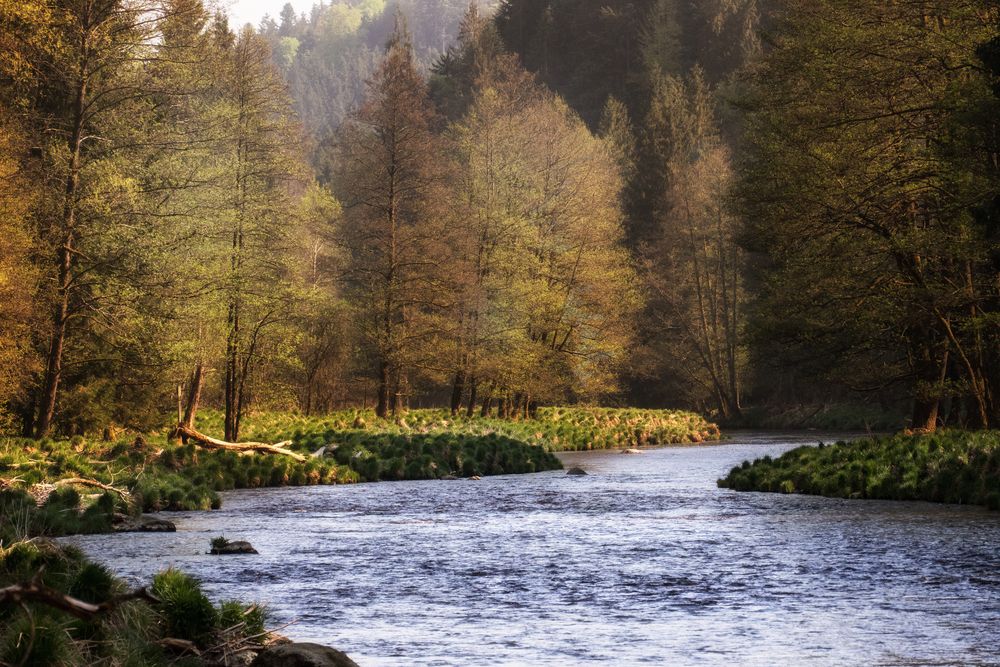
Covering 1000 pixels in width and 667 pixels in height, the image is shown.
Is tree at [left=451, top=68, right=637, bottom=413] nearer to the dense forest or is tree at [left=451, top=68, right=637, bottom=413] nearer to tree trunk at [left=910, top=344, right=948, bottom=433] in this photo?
the dense forest

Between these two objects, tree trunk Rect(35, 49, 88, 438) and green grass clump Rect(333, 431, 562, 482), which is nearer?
tree trunk Rect(35, 49, 88, 438)

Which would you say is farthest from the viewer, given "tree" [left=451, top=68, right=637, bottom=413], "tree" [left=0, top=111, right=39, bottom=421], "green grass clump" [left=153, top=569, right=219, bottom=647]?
"tree" [left=451, top=68, right=637, bottom=413]

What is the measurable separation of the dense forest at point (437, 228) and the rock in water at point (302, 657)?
52.0 ft

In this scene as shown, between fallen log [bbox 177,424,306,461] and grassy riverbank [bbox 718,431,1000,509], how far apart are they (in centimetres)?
888

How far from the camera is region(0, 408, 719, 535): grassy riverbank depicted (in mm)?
17297

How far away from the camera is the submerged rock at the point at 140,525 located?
15.4 m

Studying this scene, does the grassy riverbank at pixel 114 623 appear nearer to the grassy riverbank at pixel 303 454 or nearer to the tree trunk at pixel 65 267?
the grassy riverbank at pixel 303 454

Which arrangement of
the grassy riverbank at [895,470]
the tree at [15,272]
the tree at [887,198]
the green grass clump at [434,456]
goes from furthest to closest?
1. the green grass clump at [434,456]
2. the tree at [15,272]
3. the tree at [887,198]
4. the grassy riverbank at [895,470]

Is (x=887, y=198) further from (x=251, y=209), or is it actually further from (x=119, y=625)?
(x=119, y=625)

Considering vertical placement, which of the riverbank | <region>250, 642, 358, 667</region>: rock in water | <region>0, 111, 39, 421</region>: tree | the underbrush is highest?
<region>0, 111, 39, 421</region>: tree

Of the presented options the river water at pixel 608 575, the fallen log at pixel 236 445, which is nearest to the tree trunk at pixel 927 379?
the river water at pixel 608 575

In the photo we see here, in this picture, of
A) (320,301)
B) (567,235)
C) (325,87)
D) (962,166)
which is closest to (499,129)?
(567,235)

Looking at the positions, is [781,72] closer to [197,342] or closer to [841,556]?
[197,342]

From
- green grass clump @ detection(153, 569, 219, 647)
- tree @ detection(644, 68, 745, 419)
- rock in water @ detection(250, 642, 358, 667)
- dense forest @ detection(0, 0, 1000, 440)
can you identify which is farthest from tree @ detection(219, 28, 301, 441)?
tree @ detection(644, 68, 745, 419)
